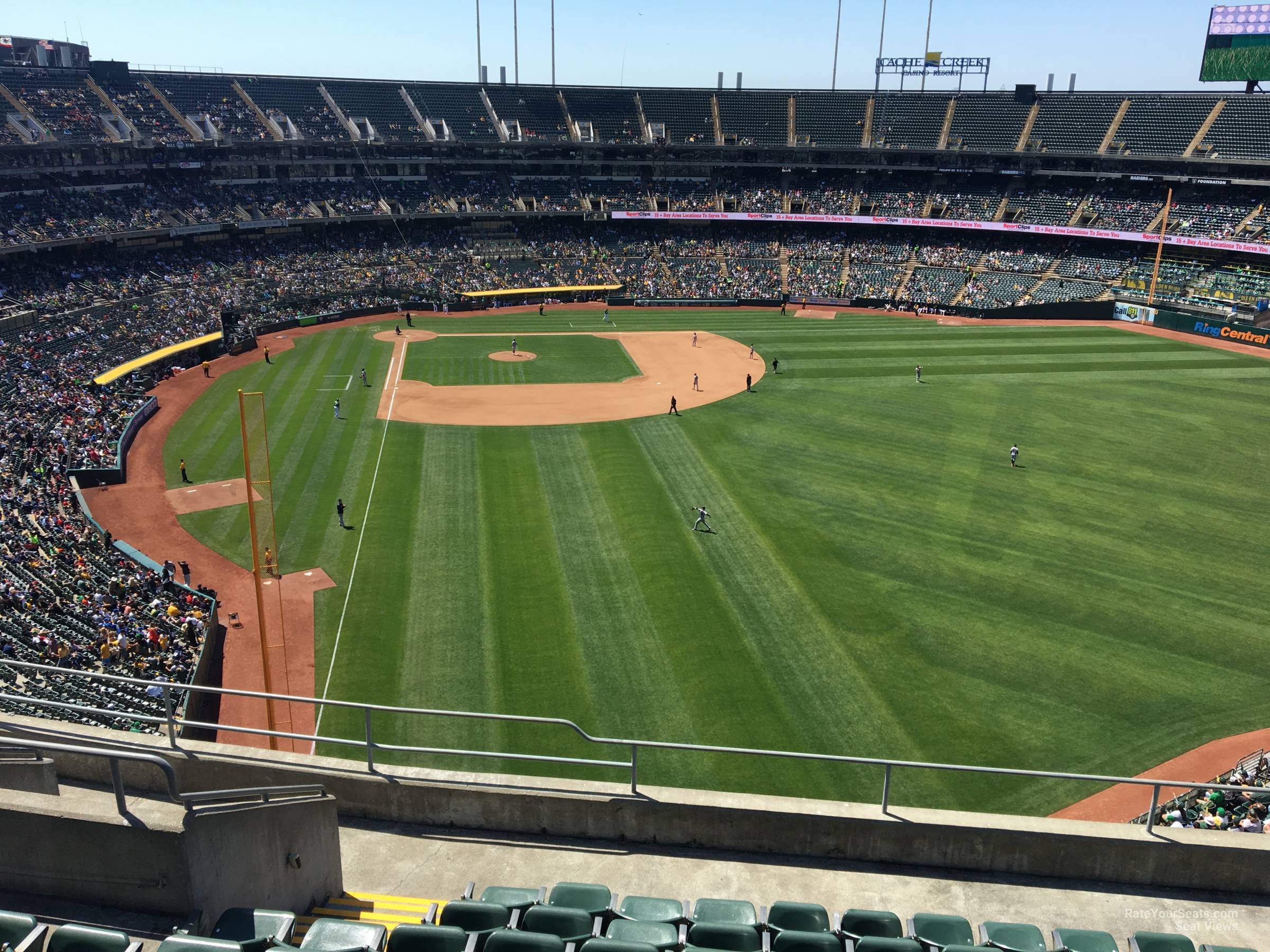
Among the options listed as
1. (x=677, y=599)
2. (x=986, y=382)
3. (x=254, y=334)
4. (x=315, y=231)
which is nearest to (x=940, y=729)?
(x=677, y=599)

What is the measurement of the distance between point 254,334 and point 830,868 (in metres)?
62.3

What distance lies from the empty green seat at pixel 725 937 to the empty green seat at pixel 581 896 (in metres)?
0.92

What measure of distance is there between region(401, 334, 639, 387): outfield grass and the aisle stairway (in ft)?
152

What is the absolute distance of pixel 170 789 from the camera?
7230 mm

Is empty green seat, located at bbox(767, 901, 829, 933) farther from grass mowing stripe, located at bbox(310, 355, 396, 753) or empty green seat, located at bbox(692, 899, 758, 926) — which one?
grass mowing stripe, located at bbox(310, 355, 396, 753)

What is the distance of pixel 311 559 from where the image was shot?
32062 millimetres

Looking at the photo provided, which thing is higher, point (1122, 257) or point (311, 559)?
point (1122, 257)

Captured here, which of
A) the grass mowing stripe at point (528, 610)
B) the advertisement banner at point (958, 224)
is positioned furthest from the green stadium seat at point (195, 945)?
the advertisement banner at point (958, 224)

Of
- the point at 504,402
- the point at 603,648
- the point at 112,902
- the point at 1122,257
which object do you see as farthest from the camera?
the point at 1122,257

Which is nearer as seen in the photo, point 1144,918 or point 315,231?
point 1144,918

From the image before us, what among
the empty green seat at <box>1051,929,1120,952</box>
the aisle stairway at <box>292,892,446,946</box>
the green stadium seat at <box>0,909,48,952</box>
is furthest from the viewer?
the aisle stairway at <box>292,892,446,946</box>

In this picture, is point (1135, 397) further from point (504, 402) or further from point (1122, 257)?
point (504, 402)

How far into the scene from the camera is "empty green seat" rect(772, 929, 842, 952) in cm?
765

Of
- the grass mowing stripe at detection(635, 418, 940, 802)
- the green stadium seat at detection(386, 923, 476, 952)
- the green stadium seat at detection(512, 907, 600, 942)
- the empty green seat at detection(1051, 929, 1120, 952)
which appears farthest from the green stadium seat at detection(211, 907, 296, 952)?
the grass mowing stripe at detection(635, 418, 940, 802)
